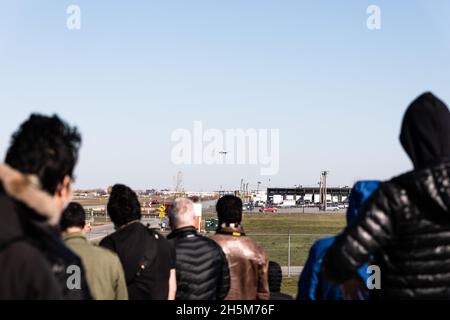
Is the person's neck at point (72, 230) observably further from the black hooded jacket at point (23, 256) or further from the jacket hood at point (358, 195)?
the black hooded jacket at point (23, 256)

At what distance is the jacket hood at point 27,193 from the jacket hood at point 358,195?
1.83 m

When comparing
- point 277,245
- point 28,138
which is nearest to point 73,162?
point 28,138

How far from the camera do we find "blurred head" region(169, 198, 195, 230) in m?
5.12

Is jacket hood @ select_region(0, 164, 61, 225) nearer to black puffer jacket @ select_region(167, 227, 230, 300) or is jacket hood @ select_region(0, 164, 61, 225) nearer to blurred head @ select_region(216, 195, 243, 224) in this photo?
black puffer jacket @ select_region(167, 227, 230, 300)

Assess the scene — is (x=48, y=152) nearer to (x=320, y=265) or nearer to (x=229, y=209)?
(x=320, y=265)

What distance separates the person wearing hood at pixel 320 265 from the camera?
10.9 feet

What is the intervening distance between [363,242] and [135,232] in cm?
259

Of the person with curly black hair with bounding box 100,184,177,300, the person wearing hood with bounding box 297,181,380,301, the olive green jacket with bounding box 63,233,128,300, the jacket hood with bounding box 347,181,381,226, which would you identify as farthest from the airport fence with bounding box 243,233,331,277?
the jacket hood with bounding box 347,181,381,226

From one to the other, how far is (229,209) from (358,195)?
2.17m

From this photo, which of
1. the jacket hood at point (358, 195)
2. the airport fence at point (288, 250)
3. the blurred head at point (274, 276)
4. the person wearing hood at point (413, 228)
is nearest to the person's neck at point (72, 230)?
the jacket hood at point (358, 195)

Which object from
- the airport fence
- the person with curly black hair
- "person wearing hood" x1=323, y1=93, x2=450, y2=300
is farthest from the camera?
the airport fence

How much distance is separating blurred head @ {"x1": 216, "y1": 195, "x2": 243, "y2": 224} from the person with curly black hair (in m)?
0.71

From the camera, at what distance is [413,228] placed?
265 cm
